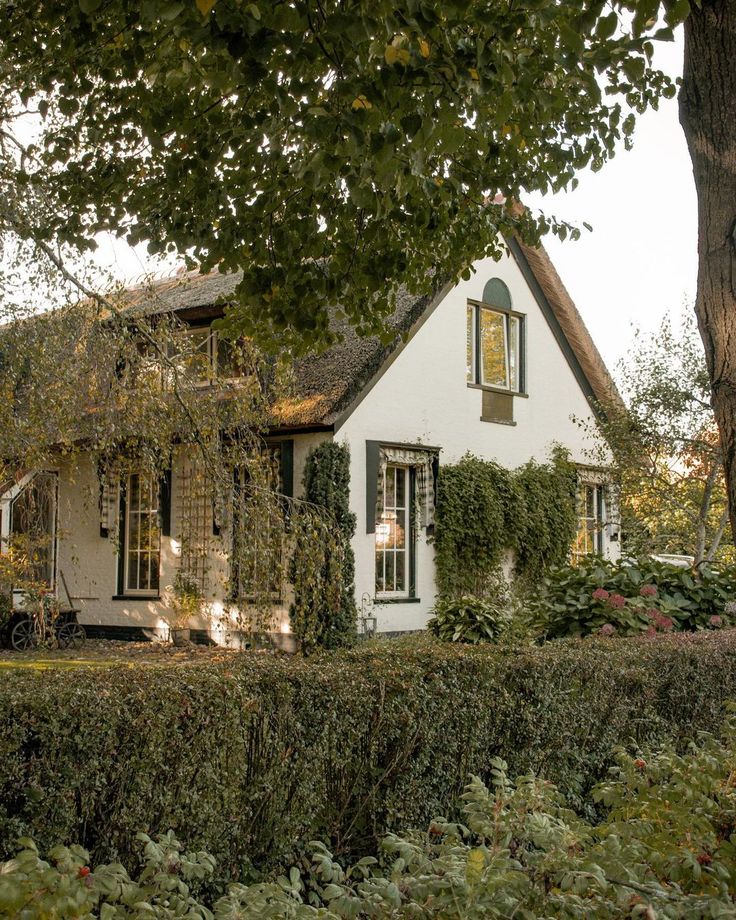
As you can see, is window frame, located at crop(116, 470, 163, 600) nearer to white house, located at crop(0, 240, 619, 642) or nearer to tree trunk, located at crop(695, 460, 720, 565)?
white house, located at crop(0, 240, 619, 642)

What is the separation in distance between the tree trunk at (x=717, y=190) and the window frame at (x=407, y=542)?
10.6 meters

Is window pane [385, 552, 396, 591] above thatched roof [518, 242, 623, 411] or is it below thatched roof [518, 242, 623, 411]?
below

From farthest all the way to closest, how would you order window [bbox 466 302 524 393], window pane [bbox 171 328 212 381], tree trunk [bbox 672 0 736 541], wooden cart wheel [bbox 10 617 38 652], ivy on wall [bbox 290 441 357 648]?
window [bbox 466 302 524 393], wooden cart wheel [bbox 10 617 38 652], ivy on wall [bbox 290 441 357 648], window pane [bbox 171 328 212 381], tree trunk [bbox 672 0 736 541]

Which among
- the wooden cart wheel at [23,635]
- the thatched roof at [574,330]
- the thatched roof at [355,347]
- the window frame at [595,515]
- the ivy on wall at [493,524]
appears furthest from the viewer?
the window frame at [595,515]

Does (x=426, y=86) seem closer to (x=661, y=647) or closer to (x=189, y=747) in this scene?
(x=189, y=747)

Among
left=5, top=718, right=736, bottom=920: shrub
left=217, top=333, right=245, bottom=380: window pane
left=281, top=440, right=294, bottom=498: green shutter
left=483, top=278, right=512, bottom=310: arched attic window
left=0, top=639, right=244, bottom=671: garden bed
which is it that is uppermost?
left=483, top=278, right=512, bottom=310: arched attic window

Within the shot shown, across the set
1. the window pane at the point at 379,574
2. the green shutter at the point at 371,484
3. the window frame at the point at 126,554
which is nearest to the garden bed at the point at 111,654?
the window frame at the point at 126,554

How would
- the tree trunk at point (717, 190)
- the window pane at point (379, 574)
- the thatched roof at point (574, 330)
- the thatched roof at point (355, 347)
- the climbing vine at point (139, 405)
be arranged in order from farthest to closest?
the thatched roof at point (574, 330) → the window pane at point (379, 574) → the thatched roof at point (355, 347) → the climbing vine at point (139, 405) → the tree trunk at point (717, 190)

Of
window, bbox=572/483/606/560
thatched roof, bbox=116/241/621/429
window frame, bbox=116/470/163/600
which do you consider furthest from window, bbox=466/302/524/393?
window frame, bbox=116/470/163/600

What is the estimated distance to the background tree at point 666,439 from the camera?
17219 mm

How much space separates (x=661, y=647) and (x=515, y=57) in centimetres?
387

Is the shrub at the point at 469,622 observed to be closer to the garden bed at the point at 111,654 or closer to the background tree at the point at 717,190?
the garden bed at the point at 111,654

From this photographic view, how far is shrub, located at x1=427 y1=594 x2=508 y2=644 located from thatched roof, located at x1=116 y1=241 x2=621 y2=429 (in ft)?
10.3

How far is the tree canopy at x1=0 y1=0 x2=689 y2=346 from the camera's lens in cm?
420
